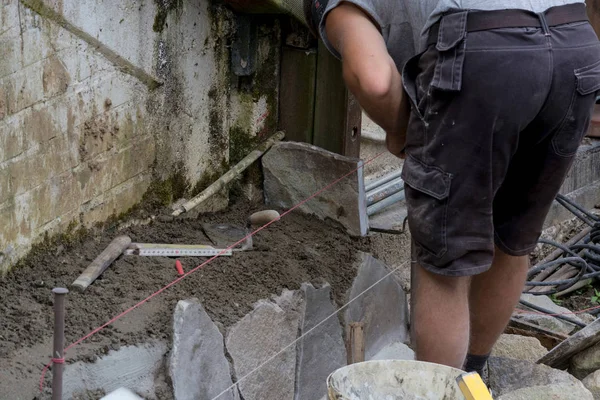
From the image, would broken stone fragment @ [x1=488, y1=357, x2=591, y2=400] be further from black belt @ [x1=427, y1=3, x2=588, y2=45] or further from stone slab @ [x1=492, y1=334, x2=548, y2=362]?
black belt @ [x1=427, y1=3, x2=588, y2=45]

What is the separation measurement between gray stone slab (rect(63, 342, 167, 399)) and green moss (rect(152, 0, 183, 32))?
142cm

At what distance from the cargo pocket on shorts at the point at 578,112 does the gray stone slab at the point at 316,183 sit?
4.53ft

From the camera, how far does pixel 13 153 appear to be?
335 centimetres

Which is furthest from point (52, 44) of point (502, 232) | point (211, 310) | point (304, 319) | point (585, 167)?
point (585, 167)

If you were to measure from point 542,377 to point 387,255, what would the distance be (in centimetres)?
93

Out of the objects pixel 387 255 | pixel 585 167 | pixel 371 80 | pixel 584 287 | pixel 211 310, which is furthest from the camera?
pixel 585 167

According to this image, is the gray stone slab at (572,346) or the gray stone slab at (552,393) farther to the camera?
the gray stone slab at (572,346)

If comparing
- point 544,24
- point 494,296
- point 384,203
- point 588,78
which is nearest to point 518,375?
point 494,296

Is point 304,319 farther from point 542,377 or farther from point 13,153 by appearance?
point 13,153

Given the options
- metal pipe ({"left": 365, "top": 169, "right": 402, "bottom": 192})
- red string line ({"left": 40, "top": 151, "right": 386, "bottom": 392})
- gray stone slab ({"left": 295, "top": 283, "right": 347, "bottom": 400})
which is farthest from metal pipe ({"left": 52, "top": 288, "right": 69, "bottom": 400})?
metal pipe ({"left": 365, "top": 169, "right": 402, "bottom": 192})

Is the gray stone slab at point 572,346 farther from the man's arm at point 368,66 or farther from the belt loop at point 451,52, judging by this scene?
the belt loop at point 451,52

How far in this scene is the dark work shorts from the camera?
2703 mm

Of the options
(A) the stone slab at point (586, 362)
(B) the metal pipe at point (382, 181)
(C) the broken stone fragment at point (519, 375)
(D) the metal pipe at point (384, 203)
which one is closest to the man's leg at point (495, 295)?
(C) the broken stone fragment at point (519, 375)

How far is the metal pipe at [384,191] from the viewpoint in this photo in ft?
15.1
